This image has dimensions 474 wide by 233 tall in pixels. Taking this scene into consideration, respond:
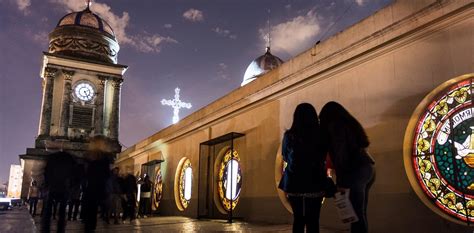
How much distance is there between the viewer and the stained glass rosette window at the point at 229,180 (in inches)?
508

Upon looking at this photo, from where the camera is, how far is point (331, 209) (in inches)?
347

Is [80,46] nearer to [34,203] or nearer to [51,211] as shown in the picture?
[34,203]

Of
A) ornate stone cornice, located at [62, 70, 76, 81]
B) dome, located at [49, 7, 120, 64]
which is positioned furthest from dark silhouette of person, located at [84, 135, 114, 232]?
dome, located at [49, 7, 120, 64]

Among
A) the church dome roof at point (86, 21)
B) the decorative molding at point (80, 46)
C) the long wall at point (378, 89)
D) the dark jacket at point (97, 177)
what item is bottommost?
the dark jacket at point (97, 177)

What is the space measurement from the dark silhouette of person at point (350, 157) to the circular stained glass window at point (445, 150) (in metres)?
2.88

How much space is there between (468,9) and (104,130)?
36792mm

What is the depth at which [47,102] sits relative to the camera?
36719mm

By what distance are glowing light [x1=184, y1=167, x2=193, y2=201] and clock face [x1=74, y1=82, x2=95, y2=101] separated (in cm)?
2509

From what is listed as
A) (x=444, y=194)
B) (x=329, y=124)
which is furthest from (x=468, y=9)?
(x=329, y=124)

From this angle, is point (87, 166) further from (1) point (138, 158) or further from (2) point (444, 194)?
(1) point (138, 158)

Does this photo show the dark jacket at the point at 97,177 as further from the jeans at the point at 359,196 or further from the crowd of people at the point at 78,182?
the jeans at the point at 359,196

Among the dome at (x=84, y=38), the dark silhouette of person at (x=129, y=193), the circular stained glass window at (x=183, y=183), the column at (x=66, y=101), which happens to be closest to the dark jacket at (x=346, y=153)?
the dark silhouette of person at (x=129, y=193)

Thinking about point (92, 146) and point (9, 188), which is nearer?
point (92, 146)

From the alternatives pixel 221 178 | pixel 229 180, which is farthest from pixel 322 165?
pixel 221 178
